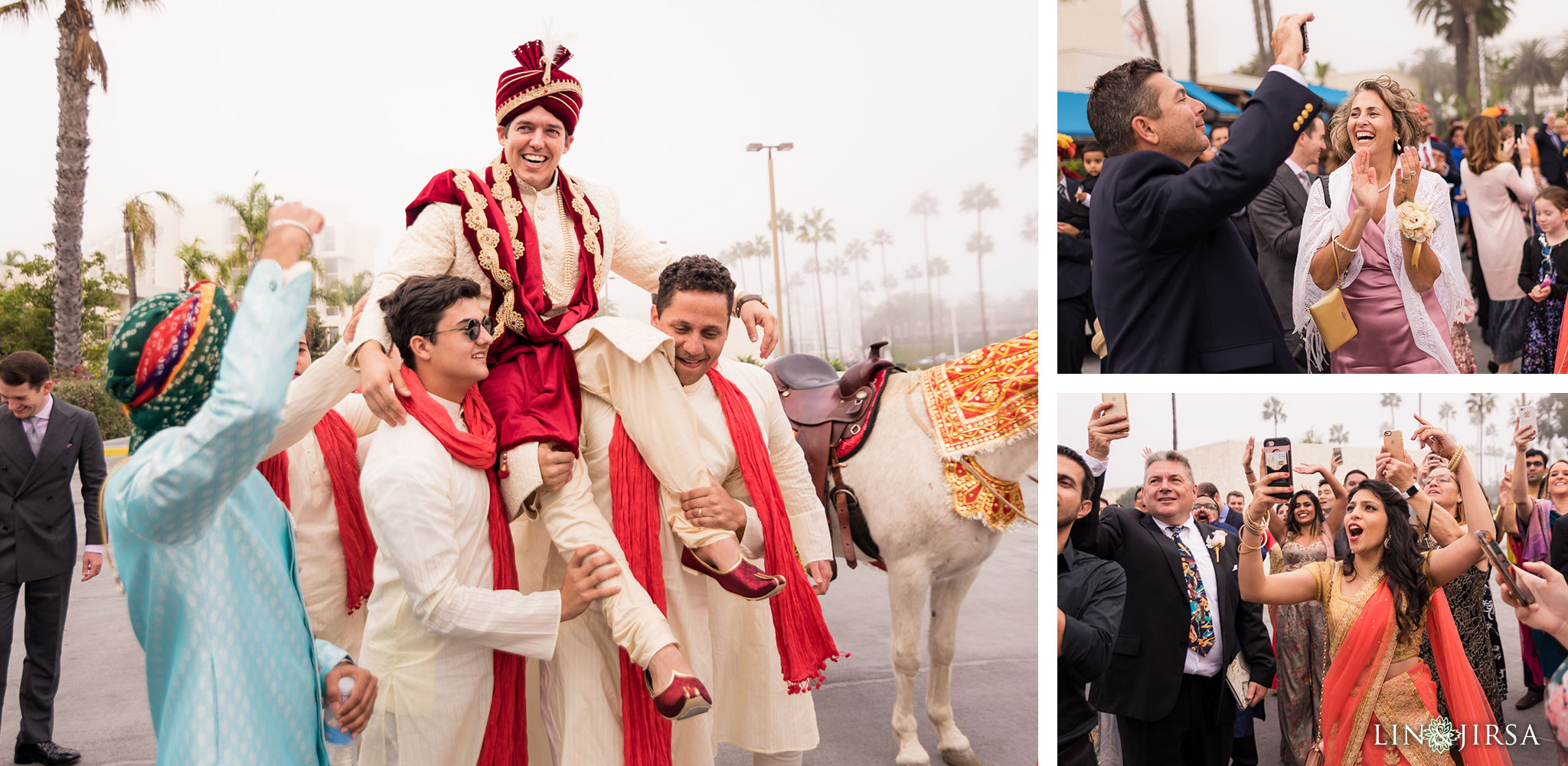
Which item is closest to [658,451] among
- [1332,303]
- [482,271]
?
[482,271]

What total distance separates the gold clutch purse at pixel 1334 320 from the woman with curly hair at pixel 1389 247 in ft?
0.12

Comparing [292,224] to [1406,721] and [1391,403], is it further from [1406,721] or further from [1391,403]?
[1406,721]

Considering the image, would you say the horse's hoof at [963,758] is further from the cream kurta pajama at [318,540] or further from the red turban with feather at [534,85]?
the red turban with feather at [534,85]

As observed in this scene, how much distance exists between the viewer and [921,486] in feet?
10.9

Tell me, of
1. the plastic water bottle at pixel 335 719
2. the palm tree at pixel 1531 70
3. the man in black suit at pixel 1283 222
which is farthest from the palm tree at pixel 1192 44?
the plastic water bottle at pixel 335 719

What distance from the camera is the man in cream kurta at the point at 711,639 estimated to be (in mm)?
2178

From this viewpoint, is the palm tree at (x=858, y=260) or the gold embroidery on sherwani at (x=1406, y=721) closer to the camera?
the gold embroidery on sherwani at (x=1406, y=721)

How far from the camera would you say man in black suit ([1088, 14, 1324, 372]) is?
6.49 feet

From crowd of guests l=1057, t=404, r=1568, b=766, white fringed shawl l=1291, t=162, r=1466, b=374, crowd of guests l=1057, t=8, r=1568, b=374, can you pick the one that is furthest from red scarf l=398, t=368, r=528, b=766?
white fringed shawl l=1291, t=162, r=1466, b=374

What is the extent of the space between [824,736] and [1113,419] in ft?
7.15

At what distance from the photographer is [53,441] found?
147 inches

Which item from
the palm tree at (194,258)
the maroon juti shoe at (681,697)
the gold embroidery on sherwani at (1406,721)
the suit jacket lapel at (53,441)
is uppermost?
the palm tree at (194,258)

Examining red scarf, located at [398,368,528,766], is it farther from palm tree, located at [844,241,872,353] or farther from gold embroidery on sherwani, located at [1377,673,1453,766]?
palm tree, located at [844,241,872,353]

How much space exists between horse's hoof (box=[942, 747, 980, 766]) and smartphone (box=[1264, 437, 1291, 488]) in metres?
1.74
